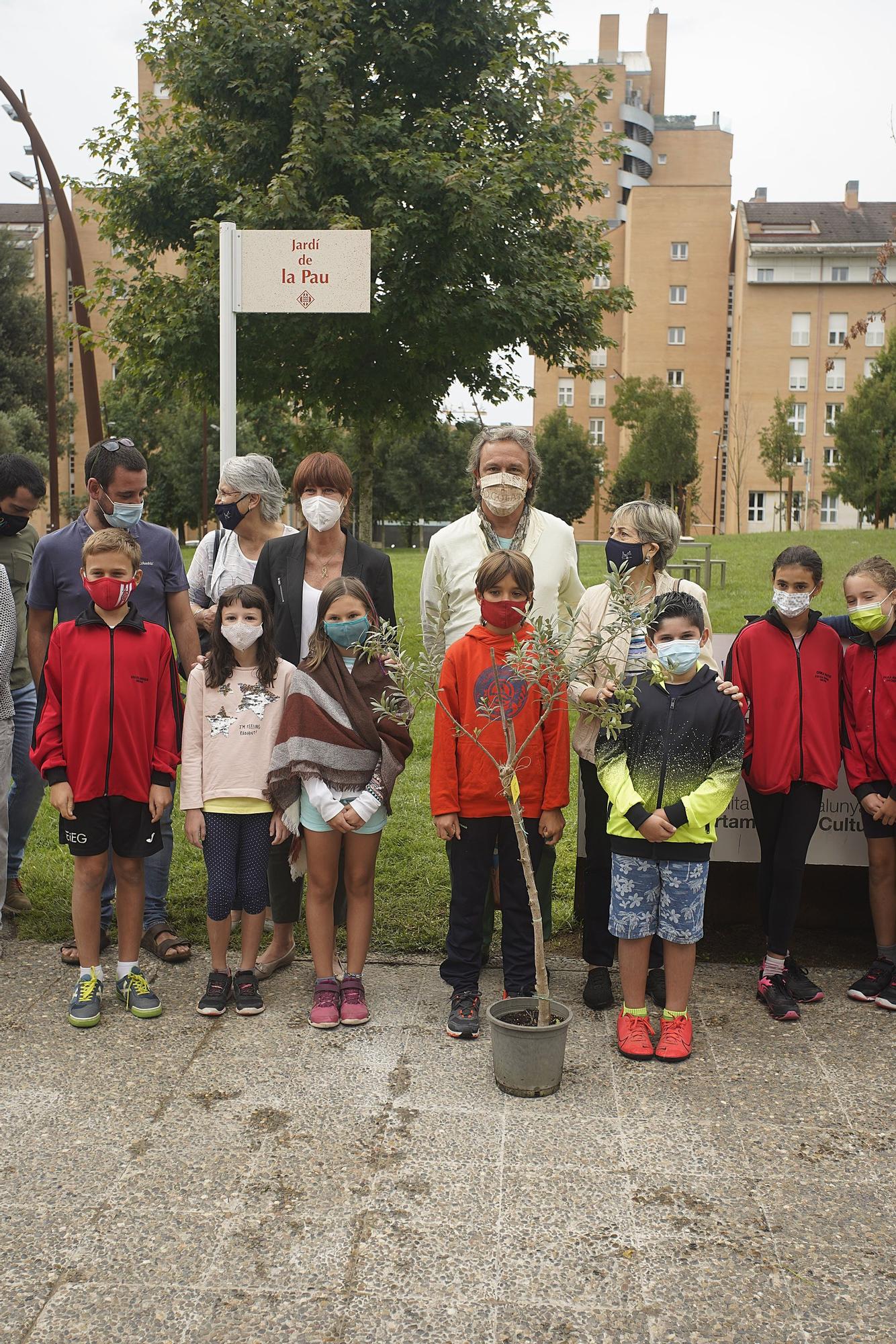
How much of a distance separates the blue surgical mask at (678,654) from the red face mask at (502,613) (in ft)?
1.77

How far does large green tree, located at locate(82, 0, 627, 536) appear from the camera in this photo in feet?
42.1

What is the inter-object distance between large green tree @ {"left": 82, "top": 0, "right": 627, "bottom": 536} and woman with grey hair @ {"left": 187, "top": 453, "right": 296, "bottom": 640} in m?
7.77

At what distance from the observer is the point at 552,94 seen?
14.8m

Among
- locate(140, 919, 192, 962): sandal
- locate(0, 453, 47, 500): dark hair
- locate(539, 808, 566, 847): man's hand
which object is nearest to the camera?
locate(539, 808, 566, 847): man's hand

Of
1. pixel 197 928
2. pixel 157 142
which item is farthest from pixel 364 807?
pixel 157 142

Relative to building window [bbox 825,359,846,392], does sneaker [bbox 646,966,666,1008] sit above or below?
below

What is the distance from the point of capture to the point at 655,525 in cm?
456

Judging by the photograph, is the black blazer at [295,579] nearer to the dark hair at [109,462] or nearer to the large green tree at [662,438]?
the dark hair at [109,462]

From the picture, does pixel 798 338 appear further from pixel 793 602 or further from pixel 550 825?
pixel 550 825

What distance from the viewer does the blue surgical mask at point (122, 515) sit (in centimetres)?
496

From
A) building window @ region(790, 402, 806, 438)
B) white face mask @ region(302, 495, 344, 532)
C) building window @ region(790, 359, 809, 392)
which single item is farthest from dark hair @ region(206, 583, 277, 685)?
building window @ region(790, 359, 809, 392)

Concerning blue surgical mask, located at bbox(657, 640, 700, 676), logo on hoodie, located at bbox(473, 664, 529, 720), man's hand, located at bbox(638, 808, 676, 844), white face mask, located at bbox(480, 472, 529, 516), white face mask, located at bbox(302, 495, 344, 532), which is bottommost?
man's hand, located at bbox(638, 808, 676, 844)

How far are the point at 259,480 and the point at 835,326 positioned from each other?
245 feet

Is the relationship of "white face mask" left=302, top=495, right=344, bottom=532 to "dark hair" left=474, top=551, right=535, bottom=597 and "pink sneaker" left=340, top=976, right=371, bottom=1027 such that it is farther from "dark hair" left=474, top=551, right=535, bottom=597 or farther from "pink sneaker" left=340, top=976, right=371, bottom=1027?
"pink sneaker" left=340, top=976, right=371, bottom=1027
